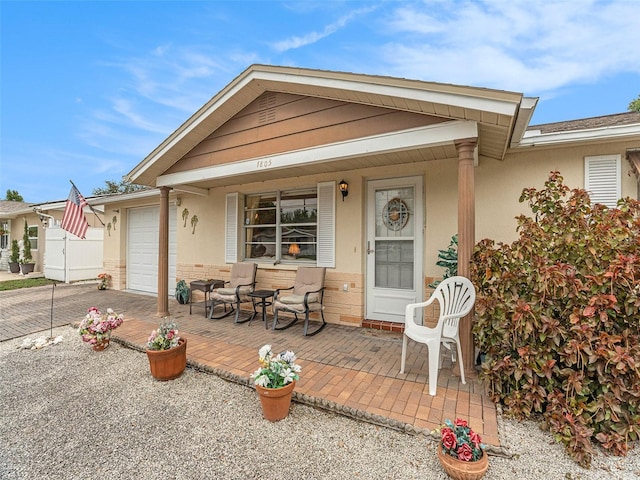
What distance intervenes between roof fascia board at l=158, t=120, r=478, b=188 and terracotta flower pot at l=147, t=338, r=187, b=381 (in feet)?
8.55

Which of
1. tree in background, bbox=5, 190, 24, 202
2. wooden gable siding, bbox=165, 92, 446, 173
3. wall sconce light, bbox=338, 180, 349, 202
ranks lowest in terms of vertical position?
wall sconce light, bbox=338, 180, 349, 202

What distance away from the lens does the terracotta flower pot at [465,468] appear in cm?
173

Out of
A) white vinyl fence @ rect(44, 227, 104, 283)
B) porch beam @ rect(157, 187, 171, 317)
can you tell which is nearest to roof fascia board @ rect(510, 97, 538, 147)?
porch beam @ rect(157, 187, 171, 317)

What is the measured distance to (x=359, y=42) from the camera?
8.08 m

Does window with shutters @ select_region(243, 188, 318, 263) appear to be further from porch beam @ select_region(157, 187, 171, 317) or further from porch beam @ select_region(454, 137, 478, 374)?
porch beam @ select_region(454, 137, 478, 374)

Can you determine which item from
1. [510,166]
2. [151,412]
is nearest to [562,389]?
[510,166]

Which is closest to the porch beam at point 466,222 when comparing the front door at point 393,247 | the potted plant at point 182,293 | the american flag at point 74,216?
the front door at point 393,247

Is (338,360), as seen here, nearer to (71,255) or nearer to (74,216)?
(74,216)

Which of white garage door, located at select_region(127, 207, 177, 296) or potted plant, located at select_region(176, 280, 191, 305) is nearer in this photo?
potted plant, located at select_region(176, 280, 191, 305)

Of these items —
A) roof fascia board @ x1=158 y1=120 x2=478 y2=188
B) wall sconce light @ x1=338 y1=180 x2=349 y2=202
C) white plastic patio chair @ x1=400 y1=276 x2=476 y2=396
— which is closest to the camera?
white plastic patio chair @ x1=400 y1=276 x2=476 y2=396

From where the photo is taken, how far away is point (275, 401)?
238 centimetres

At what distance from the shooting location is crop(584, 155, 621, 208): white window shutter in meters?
3.53

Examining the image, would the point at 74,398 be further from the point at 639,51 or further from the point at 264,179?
the point at 639,51

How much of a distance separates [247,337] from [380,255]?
2418 millimetres
